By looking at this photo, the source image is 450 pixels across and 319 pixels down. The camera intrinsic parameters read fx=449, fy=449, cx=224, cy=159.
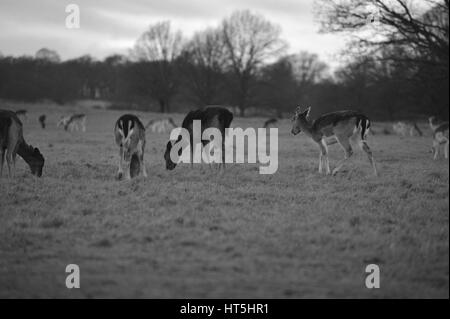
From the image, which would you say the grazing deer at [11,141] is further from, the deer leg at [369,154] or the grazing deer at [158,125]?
the grazing deer at [158,125]

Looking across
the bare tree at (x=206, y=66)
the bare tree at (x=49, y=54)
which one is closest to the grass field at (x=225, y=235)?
the bare tree at (x=206, y=66)

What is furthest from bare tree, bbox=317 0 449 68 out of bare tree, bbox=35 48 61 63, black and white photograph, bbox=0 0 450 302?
bare tree, bbox=35 48 61 63

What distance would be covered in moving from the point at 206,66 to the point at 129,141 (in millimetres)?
→ 56872

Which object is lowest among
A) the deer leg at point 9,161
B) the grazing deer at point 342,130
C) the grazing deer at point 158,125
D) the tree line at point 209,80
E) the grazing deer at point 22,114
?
the deer leg at point 9,161

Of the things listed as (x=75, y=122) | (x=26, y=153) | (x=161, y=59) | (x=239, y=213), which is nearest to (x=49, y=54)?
(x=161, y=59)

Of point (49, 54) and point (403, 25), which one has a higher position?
point (49, 54)

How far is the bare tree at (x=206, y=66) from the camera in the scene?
65.8 meters

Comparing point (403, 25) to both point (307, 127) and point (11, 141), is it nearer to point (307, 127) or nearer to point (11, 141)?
point (307, 127)

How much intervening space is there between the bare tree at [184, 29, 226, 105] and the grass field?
5457cm

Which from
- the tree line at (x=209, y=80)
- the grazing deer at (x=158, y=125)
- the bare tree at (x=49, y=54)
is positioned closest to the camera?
the grazing deer at (x=158, y=125)

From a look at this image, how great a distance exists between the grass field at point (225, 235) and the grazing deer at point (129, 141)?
2.28ft

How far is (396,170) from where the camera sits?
13695mm

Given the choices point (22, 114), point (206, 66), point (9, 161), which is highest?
point (206, 66)

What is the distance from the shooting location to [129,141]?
38.7 ft
